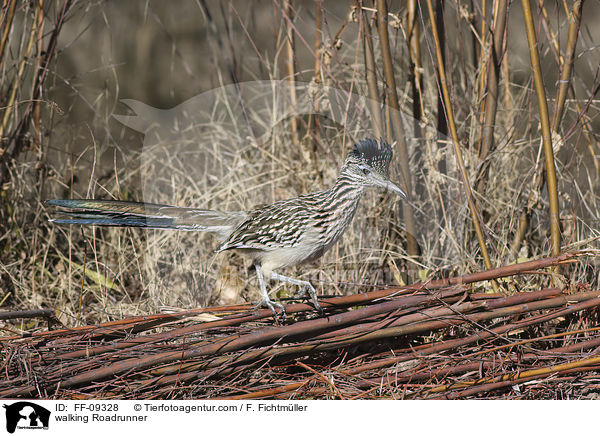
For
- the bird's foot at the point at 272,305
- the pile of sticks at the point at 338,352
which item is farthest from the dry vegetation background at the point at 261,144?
the bird's foot at the point at 272,305

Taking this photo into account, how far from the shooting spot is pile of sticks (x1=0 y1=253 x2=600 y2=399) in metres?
1.54

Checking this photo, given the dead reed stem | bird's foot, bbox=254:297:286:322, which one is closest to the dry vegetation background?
the dead reed stem

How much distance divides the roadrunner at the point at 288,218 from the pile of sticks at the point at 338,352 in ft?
0.39

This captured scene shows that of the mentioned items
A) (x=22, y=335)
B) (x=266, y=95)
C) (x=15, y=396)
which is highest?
(x=266, y=95)

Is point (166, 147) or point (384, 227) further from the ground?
point (166, 147)

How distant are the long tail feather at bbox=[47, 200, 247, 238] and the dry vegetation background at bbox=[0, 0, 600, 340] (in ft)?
0.91

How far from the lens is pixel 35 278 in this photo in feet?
7.12

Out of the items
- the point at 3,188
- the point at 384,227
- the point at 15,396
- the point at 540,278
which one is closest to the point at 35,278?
the point at 3,188

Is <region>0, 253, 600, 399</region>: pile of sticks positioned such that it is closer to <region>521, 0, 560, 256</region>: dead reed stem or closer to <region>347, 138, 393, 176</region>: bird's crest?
<region>521, 0, 560, 256</region>: dead reed stem

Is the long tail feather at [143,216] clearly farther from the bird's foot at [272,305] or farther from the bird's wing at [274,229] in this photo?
the bird's foot at [272,305]

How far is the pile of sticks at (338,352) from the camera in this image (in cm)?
154

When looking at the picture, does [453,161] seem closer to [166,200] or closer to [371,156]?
[371,156]

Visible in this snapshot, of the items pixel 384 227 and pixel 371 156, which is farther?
pixel 384 227

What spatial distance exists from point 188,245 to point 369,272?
0.62 m
